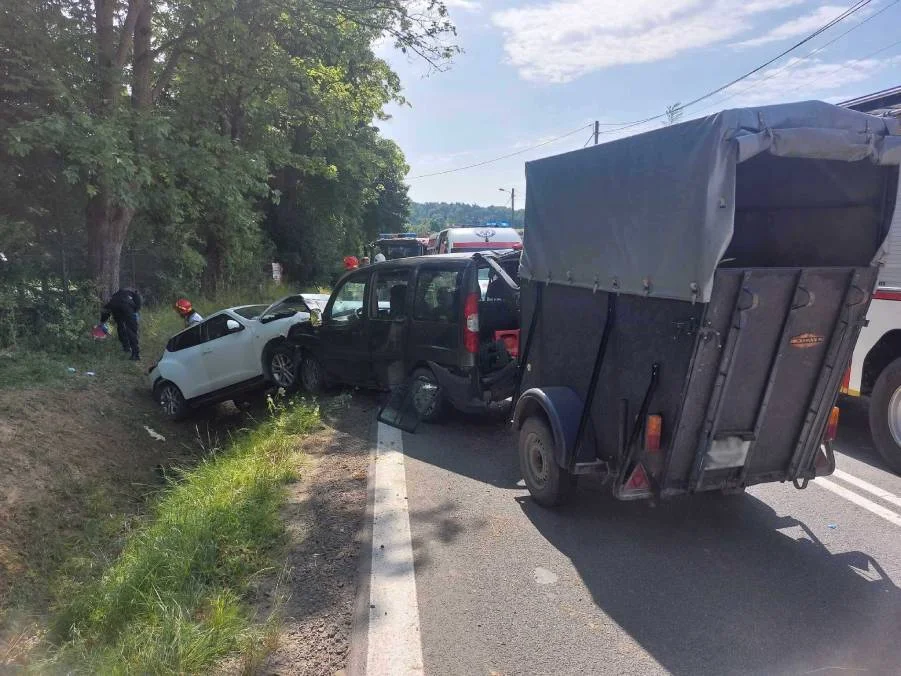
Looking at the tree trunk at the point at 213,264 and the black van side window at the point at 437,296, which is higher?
the black van side window at the point at 437,296

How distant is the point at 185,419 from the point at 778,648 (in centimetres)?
945

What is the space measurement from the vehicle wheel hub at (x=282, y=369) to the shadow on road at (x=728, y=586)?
5471 mm

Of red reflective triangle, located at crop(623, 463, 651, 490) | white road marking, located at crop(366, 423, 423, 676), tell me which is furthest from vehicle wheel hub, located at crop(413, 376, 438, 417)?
red reflective triangle, located at crop(623, 463, 651, 490)

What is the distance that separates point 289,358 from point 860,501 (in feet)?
23.7

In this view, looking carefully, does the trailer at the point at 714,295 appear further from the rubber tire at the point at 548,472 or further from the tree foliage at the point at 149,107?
the tree foliage at the point at 149,107

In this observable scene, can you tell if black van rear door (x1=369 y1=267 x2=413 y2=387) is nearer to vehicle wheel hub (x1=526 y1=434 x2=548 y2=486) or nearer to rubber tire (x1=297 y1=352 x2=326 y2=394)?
rubber tire (x1=297 y1=352 x2=326 y2=394)

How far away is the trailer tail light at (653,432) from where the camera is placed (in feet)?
12.6

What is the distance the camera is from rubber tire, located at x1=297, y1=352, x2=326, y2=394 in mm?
9031

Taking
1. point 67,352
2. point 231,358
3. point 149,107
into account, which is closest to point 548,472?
point 231,358

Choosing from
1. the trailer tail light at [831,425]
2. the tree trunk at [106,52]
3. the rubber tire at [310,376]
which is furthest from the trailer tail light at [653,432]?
the tree trunk at [106,52]

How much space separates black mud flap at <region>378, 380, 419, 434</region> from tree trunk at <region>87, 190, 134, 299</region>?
8.31 m

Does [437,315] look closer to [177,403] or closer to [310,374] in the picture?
[310,374]

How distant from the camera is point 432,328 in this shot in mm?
7078

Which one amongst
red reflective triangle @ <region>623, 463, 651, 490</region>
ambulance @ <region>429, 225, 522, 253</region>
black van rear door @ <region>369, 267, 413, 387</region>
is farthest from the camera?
ambulance @ <region>429, 225, 522, 253</region>
